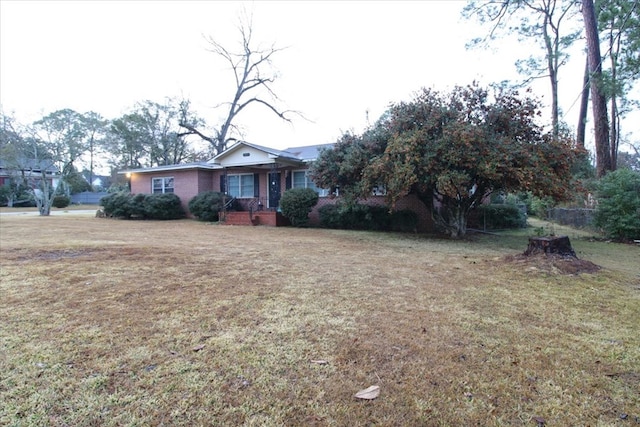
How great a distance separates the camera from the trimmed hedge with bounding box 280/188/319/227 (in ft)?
48.3

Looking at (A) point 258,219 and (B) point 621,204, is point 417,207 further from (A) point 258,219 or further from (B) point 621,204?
(A) point 258,219

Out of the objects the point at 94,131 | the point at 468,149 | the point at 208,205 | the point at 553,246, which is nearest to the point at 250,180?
the point at 208,205

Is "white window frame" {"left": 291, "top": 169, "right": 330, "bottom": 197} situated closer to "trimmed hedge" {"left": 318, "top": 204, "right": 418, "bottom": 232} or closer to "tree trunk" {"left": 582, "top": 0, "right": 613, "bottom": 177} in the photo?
"trimmed hedge" {"left": 318, "top": 204, "right": 418, "bottom": 232}

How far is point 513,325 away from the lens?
10.8ft

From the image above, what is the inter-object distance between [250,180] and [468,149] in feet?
41.0

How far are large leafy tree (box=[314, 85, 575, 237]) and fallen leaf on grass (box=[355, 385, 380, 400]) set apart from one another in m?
7.08

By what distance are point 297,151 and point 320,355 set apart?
57.3 feet

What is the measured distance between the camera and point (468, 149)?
28.0 ft

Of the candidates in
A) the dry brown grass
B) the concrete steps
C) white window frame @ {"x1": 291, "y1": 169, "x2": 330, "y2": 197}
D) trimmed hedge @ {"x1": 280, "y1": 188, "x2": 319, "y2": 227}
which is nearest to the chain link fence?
the dry brown grass

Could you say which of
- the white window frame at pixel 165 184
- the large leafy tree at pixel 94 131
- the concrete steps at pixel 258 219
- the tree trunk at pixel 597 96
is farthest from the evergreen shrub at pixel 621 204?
the large leafy tree at pixel 94 131

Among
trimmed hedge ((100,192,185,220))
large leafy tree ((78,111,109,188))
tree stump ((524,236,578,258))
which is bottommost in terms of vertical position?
tree stump ((524,236,578,258))

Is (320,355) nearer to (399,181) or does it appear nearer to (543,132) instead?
(399,181)

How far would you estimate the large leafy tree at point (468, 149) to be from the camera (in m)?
8.41

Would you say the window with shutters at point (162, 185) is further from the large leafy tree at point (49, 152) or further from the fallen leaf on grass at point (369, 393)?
the fallen leaf on grass at point (369, 393)
